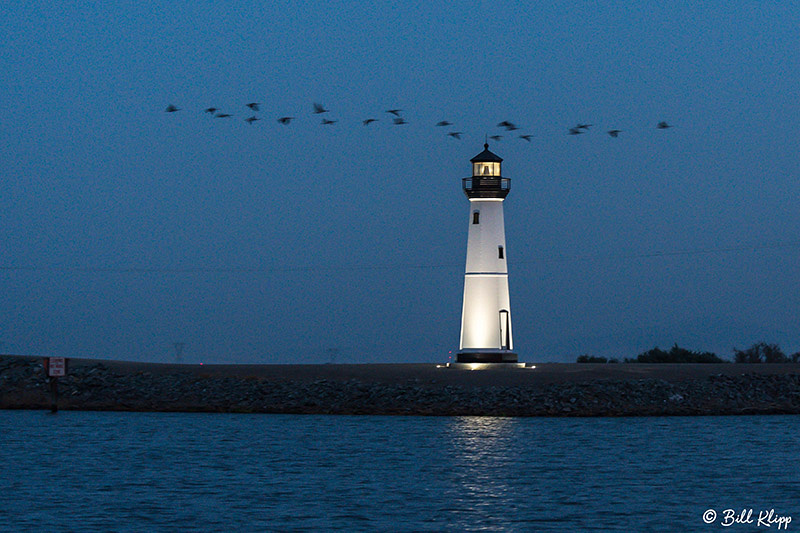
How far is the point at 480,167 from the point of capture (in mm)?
63156

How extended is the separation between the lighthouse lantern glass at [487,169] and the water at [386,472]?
43.6 ft

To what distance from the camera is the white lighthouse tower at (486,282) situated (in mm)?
61406

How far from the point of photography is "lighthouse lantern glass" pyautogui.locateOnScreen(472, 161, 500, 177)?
2475 inches

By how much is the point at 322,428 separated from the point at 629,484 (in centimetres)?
1833

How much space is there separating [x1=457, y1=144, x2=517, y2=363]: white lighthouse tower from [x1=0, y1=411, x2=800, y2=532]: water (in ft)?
21.5

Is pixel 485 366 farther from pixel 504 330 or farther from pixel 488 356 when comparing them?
pixel 504 330

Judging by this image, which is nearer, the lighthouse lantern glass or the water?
the water

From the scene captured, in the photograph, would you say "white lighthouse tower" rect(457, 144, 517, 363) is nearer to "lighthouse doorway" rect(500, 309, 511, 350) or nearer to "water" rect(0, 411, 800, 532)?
"lighthouse doorway" rect(500, 309, 511, 350)

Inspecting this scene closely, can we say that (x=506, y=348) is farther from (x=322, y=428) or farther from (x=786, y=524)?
(x=786, y=524)

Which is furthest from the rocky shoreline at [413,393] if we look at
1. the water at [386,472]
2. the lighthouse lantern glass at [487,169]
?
the lighthouse lantern glass at [487,169]

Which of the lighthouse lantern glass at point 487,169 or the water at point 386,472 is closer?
the water at point 386,472

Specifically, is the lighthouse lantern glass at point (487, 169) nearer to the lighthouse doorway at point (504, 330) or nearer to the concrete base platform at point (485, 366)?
the lighthouse doorway at point (504, 330)

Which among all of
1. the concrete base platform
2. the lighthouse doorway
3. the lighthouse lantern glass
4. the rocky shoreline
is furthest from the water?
the lighthouse lantern glass

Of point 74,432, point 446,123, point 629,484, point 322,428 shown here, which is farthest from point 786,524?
point 74,432
